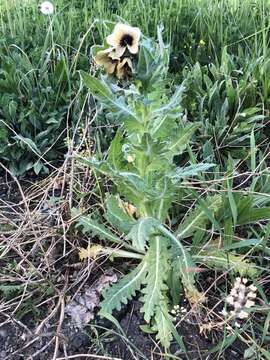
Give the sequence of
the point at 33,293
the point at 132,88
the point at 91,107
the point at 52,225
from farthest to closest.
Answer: the point at 91,107
the point at 52,225
the point at 33,293
the point at 132,88

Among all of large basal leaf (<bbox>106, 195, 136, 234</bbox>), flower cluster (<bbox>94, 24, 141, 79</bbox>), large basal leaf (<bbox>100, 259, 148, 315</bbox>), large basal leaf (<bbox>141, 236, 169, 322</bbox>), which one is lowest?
large basal leaf (<bbox>100, 259, 148, 315</bbox>)

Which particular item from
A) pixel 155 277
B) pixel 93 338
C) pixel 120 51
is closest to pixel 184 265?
pixel 155 277

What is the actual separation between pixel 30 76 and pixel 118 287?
128 cm

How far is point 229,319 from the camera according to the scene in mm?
1860

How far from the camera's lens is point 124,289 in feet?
6.45

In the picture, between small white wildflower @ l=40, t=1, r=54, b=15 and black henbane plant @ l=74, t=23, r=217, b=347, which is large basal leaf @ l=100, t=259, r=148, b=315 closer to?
black henbane plant @ l=74, t=23, r=217, b=347

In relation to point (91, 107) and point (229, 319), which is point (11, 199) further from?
point (229, 319)

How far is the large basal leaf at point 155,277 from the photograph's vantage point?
1.91 meters

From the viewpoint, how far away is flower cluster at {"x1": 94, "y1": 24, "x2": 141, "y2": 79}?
166cm

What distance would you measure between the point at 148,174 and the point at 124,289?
37cm

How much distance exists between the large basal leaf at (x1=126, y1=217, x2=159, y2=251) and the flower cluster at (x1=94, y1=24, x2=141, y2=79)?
0.44 m

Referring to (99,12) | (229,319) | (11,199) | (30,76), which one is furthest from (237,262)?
A: (99,12)

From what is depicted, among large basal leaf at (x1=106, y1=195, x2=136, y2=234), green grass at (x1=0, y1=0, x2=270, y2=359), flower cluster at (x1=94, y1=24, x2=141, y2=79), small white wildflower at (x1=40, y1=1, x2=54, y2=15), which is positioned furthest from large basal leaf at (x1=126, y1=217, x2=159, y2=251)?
small white wildflower at (x1=40, y1=1, x2=54, y2=15)

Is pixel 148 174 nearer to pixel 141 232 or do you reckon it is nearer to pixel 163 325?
pixel 141 232
